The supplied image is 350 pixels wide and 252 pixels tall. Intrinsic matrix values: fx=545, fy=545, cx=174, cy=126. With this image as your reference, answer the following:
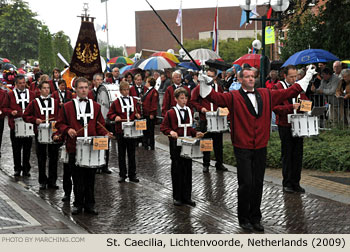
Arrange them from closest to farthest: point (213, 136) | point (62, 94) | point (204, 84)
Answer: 1. point (204, 84)
2. point (213, 136)
3. point (62, 94)

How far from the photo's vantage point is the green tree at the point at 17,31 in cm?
8175

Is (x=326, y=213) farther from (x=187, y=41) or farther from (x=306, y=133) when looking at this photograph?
(x=187, y=41)

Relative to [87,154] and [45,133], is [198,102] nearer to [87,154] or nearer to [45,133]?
[45,133]

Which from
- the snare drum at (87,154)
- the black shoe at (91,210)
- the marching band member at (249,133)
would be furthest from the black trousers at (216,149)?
the marching band member at (249,133)

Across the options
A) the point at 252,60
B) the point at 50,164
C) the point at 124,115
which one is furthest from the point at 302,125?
the point at 252,60

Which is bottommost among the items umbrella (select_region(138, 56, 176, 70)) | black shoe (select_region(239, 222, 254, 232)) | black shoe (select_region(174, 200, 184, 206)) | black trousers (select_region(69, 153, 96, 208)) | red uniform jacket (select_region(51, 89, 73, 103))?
black shoe (select_region(239, 222, 254, 232))

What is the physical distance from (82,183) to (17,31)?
254 ft

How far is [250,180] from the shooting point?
7543 millimetres

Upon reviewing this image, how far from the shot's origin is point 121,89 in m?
11.2

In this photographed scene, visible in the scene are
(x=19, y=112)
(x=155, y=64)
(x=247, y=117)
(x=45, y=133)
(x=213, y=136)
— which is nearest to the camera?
(x=247, y=117)

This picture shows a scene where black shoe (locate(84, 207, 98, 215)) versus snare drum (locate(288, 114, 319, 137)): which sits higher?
snare drum (locate(288, 114, 319, 137))

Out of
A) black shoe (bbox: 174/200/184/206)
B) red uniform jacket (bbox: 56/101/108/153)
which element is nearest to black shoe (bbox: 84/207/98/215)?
red uniform jacket (bbox: 56/101/108/153)

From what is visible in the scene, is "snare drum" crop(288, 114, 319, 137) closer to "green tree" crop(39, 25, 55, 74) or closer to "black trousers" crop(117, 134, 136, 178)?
"black trousers" crop(117, 134, 136, 178)

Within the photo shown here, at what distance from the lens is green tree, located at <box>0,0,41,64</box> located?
81750mm
